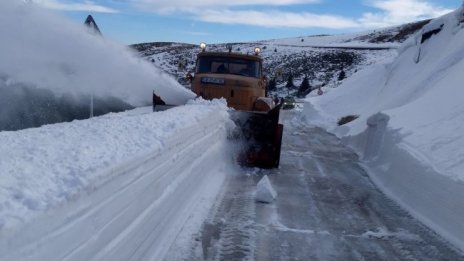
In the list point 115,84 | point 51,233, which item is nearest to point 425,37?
point 115,84

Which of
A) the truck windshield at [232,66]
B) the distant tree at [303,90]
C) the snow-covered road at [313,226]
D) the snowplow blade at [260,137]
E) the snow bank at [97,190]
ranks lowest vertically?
the distant tree at [303,90]

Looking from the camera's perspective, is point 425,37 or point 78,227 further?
point 425,37

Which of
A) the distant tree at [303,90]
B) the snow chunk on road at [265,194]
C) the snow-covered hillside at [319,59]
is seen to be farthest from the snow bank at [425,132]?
the snow-covered hillside at [319,59]

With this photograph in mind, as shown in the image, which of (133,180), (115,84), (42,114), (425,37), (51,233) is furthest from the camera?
(425,37)

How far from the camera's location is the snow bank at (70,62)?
26.0ft

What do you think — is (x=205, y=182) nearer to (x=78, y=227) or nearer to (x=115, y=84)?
(x=115, y=84)

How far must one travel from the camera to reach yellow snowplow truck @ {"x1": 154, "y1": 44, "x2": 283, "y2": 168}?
9.50 m

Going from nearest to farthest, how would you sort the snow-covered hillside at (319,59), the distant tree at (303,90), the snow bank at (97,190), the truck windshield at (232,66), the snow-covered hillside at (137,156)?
→ the snow bank at (97,190) < the snow-covered hillside at (137,156) < the truck windshield at (232,66) < the distant tree at (303,90) < the snow-covered hillside at (319,59)

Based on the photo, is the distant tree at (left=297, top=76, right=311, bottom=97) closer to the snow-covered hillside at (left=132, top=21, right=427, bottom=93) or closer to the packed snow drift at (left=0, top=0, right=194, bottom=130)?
the snow-covered hillside at (left=132, top=21, right=427, bottom=93)

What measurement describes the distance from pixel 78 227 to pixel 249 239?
2702 millimetres

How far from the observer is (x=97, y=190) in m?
3.03

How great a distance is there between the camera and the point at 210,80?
10969 mm

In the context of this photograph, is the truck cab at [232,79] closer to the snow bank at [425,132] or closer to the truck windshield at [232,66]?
the truck windshield at [232,66]

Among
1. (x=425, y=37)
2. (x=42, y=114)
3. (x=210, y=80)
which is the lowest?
(x=42, y=114)
